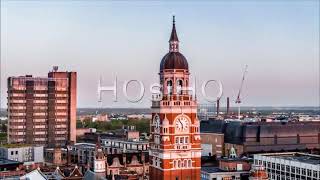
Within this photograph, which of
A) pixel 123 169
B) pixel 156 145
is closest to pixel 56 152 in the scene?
pixel 123 169

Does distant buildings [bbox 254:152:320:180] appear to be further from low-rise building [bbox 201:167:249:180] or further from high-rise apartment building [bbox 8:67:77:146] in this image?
high-rise apartment building [bbox 8:67:77:146]

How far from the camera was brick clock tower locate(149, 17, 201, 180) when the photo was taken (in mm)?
63219

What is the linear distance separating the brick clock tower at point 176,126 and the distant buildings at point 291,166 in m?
33.8

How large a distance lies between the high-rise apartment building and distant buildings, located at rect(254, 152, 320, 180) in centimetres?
8249

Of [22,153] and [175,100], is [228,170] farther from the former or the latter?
[22,153]

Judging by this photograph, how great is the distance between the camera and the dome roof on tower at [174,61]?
211 feet

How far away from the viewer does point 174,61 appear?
6425 cm

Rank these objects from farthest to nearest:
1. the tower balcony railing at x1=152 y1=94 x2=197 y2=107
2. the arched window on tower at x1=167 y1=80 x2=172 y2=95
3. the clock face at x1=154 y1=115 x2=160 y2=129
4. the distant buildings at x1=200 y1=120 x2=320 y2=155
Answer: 1. the distant buildings at x1=200 y1=120 x2=320 y2=155
2. the clock face at x1=154 y1=115 x2=160 y2=129
3. the arched window on tower at x1=167 y1=80 x2=172 y2=95
4. the tower balcony railing at x1=152 y1=94 x2=197 y2=107

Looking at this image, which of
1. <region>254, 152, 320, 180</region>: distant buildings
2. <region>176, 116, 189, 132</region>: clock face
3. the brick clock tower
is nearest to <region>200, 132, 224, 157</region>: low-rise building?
<region>254, 152, 320, 180</region>: distant buildings

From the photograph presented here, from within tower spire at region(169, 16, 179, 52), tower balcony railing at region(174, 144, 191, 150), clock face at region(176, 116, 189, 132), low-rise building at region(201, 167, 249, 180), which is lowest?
low-rise building at region(201, 167, 249, 180)

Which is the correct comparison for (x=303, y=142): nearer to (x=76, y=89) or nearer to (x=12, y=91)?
(x=76, y=89)

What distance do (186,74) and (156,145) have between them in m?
9.22

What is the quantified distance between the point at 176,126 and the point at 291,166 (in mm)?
40819

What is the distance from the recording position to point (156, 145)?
65.1 m
